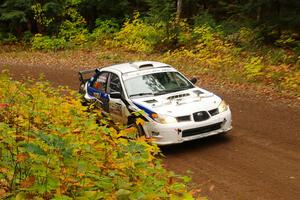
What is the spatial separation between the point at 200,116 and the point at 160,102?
923mm

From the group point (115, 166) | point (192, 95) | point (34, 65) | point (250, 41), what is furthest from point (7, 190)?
point (34, 65)

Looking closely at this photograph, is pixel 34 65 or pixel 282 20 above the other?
pixel 282 20

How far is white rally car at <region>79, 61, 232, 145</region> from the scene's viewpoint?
8898mm

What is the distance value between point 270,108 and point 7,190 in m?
9.58

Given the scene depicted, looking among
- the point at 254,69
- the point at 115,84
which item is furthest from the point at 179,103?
the point at 254,69

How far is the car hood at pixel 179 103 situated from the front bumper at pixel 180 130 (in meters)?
0.26

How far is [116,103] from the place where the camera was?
10.0 metres

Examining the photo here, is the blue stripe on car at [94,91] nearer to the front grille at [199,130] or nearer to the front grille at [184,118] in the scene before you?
the front grille at [184,118]

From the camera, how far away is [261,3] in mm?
17500

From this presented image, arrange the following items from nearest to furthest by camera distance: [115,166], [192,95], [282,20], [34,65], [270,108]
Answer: [115,166], [192,95], [270,108], [282,20], [34,65]

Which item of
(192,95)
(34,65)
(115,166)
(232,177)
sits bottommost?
(34,65)

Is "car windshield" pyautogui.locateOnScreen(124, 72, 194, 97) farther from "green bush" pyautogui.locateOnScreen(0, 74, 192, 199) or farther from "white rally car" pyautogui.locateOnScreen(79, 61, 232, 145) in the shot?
"green bush" pyautogui.locateOnScreen(0, 74, 192, 199)

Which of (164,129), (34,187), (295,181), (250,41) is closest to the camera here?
(34,187)

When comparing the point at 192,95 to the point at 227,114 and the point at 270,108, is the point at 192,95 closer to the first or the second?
the point at 227,114
